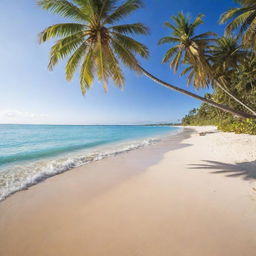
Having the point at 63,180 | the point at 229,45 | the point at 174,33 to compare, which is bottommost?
the point at 63,180

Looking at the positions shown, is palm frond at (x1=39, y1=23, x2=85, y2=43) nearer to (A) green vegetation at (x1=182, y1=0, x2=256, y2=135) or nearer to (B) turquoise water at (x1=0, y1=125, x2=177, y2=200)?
(B) turquoise water at (x1=0, y1=125, x2=177, y2=200)

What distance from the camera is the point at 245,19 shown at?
23.8 ft

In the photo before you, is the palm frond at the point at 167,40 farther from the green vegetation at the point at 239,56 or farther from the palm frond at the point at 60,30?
the palm frond at the point at 60,30

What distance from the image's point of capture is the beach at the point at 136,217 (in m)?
2.02

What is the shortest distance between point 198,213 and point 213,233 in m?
0.50

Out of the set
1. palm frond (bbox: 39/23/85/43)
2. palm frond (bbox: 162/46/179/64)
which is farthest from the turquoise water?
palm frond (bbox: 162/46/179/64)

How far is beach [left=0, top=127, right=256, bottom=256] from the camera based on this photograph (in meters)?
2.02

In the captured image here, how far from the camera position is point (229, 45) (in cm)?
1315

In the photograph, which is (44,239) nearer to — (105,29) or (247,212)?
(247,212)

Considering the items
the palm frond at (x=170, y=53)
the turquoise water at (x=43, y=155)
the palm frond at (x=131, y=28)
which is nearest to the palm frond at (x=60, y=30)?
the palm frond at (x=131, y=28)

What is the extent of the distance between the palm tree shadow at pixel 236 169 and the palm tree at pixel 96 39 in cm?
290

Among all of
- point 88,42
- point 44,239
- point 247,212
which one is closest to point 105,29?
point 88,42

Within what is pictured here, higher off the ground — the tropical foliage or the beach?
the tropical foliage

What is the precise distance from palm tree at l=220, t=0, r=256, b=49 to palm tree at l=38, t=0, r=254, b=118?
5.31 meters
